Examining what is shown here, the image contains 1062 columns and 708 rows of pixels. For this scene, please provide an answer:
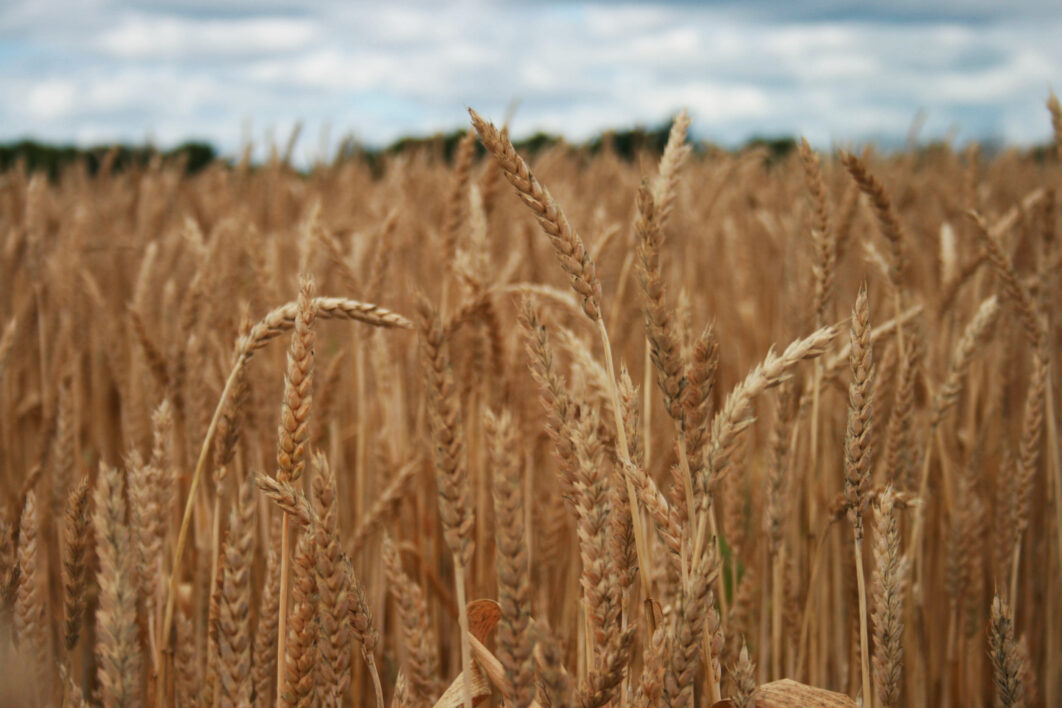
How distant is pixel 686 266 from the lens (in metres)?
2.69

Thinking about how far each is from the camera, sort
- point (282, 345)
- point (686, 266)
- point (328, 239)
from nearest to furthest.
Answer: point (328, 239)
point (282, 345)
point (686, 266)

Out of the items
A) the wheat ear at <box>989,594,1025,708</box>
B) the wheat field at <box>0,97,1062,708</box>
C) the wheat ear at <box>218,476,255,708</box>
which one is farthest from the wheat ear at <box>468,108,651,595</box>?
the wheat ear at <box>989,594,1025,708</box>

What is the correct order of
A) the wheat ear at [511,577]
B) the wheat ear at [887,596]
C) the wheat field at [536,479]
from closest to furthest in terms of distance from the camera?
1. the wheat ear at [511,577]
2. the wheat field at [536,479]
3. the wheat ear at [887,596]

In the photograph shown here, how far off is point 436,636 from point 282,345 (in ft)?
3.05

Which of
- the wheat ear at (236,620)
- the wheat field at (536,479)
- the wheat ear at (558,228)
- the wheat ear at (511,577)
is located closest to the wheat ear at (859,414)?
the wheat field at (536,479)

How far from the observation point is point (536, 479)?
179 cm

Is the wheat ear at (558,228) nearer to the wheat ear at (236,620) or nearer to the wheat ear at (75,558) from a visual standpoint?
the wheat ear at (236,620)

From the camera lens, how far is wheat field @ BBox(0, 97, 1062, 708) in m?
0.75

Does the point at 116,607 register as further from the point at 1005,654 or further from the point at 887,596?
the point at 1005,654

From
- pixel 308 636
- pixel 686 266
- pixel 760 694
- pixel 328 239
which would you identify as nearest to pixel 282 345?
pixel 328 239

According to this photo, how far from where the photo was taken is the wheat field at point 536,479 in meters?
0.75

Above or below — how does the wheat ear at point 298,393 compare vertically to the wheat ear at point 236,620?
above

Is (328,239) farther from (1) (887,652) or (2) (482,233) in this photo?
(1) (887,652)

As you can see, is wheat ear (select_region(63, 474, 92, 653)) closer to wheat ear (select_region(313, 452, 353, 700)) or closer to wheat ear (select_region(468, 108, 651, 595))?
wheat ear (select_region(313, 452, 353, 700))
